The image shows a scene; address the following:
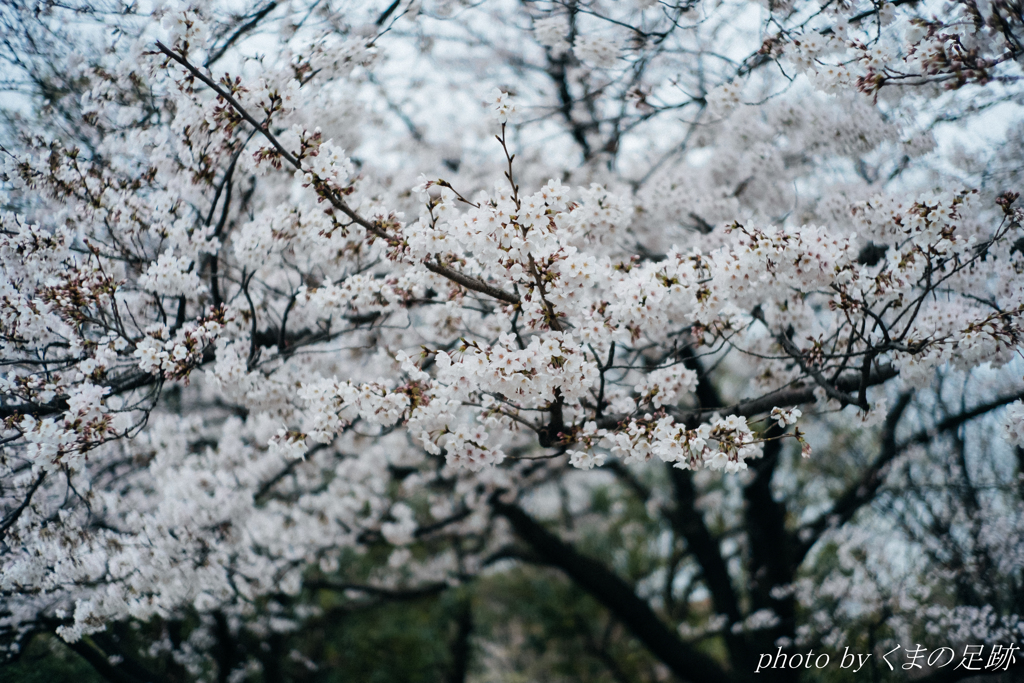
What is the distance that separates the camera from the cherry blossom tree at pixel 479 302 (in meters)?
2.79

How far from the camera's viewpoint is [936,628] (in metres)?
5.14

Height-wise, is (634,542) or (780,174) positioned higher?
(780,174)

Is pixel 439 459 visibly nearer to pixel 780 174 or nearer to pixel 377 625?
pixel 377 625

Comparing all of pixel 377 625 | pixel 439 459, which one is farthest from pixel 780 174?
pixel 377 625

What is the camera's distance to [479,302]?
3729 millimetres

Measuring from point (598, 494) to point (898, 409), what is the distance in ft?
24.6

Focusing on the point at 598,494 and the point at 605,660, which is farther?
the point at 598,494

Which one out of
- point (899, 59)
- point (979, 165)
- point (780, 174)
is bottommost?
point (899, 59)

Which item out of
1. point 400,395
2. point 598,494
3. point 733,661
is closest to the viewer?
point 400,395

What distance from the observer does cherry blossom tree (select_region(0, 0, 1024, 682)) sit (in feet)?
9.14

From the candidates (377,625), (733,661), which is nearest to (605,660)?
(733,661)

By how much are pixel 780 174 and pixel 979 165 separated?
147cm

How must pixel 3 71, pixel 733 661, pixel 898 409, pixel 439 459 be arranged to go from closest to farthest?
pixel 3 71, pixel 898 409, pixel 439 459, pixel 733 661

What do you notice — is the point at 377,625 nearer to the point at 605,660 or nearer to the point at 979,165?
the point at 605,660
